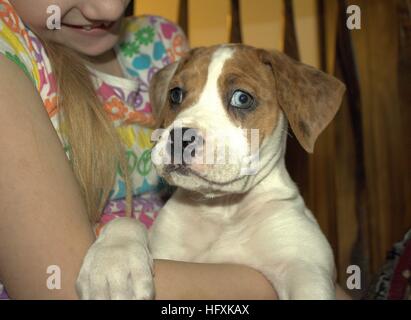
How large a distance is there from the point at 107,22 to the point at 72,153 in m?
0.63

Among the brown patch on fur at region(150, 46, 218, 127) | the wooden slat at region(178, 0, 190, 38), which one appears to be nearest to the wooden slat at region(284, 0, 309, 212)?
the wooden slat at region(178, 0, 190, 38)

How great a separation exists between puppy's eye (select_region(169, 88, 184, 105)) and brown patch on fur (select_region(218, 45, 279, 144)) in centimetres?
18

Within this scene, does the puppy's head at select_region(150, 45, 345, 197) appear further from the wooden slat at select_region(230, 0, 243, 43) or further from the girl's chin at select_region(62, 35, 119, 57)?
the wooden slat at select_region(230, 0, 243, 43)

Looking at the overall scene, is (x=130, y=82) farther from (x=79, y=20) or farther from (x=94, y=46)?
(x=79, y=20)

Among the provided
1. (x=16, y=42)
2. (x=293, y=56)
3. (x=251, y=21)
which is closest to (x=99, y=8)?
(x=16, y=42)

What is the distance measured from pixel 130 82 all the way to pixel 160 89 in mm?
238

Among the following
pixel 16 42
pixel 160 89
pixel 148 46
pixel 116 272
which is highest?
pixel 148 46

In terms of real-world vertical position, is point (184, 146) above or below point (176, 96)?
below

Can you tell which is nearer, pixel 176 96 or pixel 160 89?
pixel 176 96

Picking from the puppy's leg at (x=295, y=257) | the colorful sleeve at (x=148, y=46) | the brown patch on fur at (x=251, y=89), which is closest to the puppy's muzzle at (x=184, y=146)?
the brown patch on fur at (x=251, y=89)

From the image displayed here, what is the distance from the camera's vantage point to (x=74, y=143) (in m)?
2.18

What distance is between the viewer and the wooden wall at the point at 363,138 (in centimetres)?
402

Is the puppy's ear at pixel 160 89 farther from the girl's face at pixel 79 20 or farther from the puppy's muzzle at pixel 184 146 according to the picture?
the puppy's muzzle at pixel 184 146

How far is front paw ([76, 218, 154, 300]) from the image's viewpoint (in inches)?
60.7
